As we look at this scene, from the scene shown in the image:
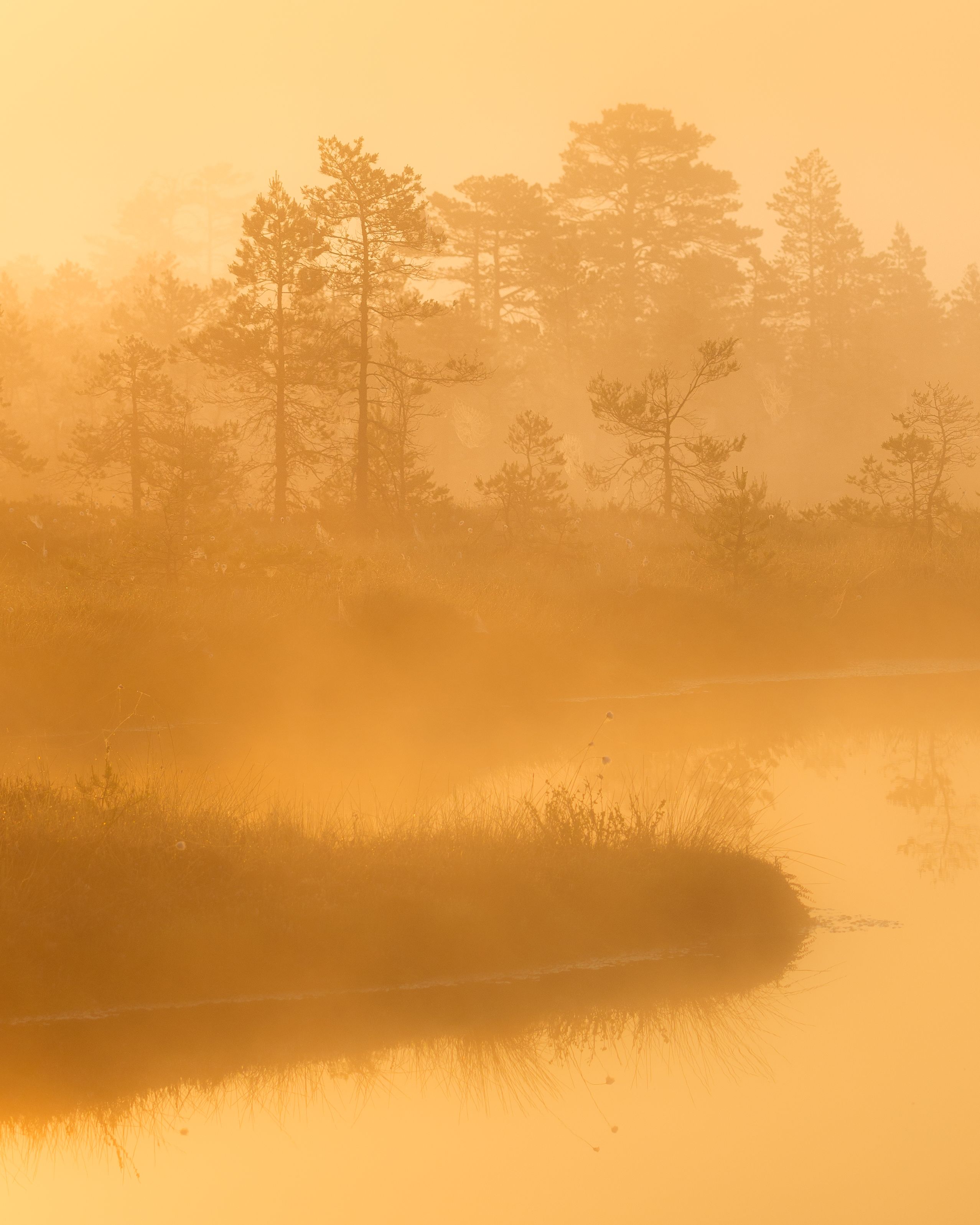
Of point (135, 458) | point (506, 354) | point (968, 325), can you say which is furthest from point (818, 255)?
point (135, 458)

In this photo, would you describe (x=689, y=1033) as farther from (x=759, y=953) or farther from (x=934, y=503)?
(x=934, y=503)

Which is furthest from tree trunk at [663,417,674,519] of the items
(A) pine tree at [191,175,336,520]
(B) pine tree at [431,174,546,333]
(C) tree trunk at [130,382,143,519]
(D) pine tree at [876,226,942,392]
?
(D) pine tree at [876,226,942,392]

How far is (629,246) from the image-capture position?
2618 inches

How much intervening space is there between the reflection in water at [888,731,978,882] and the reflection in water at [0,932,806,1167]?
14.9ft

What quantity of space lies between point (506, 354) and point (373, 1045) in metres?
55.5

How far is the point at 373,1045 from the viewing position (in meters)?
10.8

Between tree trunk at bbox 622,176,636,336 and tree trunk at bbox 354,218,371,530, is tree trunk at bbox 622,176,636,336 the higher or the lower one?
the higher one

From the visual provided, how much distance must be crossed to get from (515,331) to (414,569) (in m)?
35.6

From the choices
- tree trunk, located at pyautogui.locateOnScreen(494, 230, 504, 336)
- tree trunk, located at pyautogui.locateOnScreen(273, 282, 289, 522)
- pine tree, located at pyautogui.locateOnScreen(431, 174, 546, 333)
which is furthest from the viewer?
tree trunk, located at pyautogui.locateOnScreen(494, 230, 504, 336)

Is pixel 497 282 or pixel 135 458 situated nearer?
pixel 135 458

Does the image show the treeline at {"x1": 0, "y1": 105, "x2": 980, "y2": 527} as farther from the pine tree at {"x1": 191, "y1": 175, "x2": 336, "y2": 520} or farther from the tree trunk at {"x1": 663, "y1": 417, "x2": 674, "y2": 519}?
the tree trunk at {"x1": 663, "y1": 417, "x2": 674, "y2": 519}

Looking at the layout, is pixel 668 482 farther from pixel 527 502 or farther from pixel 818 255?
pixel 818 255

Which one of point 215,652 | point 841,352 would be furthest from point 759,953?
point 841,352

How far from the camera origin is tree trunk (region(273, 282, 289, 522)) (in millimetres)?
39844
